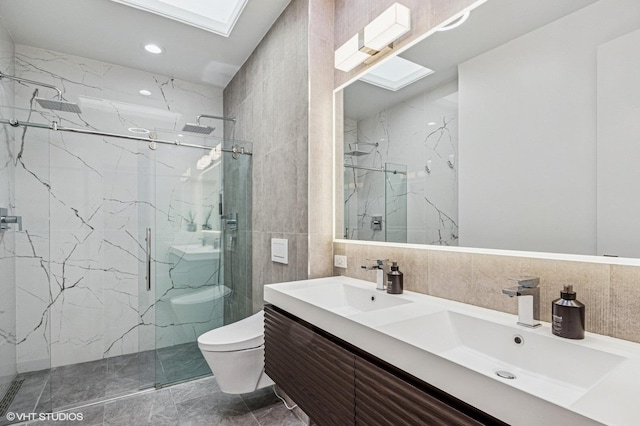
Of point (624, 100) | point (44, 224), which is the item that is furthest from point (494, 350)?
point (44, 224)

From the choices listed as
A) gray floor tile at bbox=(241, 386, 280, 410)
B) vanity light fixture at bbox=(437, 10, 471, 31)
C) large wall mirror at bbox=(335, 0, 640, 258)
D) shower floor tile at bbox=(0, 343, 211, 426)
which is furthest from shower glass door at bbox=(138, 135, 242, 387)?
vanity light fixture at bbox=(437, 10, 471, 31)

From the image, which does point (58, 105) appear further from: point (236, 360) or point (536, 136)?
point (536, 136)

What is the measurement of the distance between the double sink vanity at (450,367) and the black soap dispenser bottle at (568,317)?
0.03 metres

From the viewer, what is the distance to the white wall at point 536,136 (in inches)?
40.0

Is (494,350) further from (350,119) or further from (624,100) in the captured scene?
(350,119)

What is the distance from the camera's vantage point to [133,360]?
2840 mm

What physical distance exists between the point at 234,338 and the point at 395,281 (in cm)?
111

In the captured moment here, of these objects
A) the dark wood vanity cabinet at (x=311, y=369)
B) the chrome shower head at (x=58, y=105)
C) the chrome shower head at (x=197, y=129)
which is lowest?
the dark wood vanity cabinet at (x=311, y=369)

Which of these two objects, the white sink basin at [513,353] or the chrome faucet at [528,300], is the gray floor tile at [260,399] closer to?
the white sink basin at [513,353]

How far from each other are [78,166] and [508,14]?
3212mm

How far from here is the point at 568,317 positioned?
0.91 meters

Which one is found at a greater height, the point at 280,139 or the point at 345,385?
the point at 280,139

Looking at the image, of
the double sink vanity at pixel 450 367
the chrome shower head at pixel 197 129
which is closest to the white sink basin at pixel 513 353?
the double sink vanity at pixel 450 367

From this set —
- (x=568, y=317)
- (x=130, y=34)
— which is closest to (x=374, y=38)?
(x=568, y=317)
